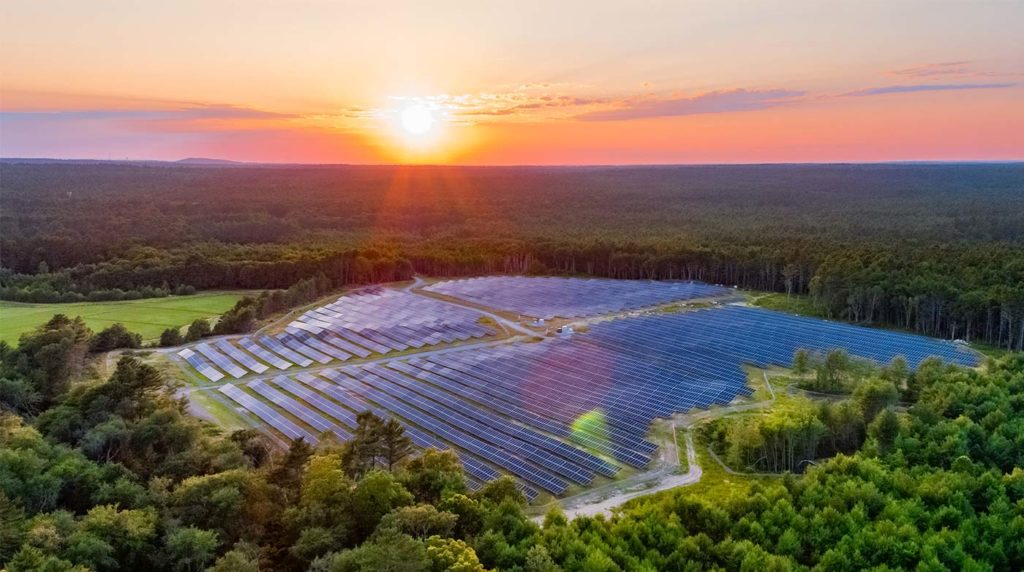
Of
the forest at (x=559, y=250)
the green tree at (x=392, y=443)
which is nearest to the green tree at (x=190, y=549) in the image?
the green tree at (x=392, y=443)

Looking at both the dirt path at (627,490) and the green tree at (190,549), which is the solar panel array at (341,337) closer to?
the dirt path at (627,490)

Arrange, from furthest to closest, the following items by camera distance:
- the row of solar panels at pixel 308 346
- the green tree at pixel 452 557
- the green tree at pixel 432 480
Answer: the row of solar panels at pixel 308 346, the green tree at pixel 432 480, the green tree at pixel 452 557

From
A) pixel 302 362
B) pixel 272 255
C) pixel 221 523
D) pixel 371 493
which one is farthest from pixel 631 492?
pixel 272 255

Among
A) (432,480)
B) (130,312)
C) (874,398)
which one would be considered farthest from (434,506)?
(130,312)

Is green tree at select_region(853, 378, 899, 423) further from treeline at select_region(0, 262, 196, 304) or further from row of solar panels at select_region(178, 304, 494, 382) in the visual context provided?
treeline at select_region(0, 262, 196, 304)

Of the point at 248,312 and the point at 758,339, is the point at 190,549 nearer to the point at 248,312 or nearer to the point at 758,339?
the point at 248,312

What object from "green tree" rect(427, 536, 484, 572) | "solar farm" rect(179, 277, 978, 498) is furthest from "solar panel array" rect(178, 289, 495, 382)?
"green tree" rect(427, 536, 484, 572)
